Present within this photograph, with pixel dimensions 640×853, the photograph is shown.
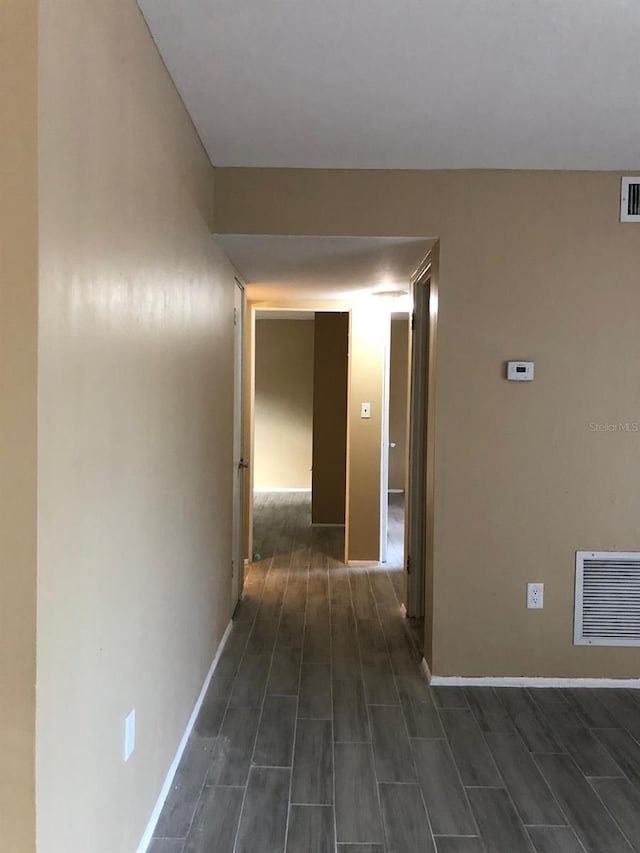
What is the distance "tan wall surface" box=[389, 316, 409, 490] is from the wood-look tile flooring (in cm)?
554

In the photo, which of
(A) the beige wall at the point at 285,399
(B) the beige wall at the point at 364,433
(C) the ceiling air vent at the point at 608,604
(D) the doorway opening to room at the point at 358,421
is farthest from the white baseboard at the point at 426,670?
(A) the beige wall at the point at 285,399

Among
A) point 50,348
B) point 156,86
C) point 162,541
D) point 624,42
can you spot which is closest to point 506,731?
point 162,541

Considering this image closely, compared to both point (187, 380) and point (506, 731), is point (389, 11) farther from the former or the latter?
point (506, 731)

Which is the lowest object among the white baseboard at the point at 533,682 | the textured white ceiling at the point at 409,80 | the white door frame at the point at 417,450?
the white baseboard at the point at 533,682

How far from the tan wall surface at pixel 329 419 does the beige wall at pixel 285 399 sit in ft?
7.57

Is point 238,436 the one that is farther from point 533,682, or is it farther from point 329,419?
point 329,419

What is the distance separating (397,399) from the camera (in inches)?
347

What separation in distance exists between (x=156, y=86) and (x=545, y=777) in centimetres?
272

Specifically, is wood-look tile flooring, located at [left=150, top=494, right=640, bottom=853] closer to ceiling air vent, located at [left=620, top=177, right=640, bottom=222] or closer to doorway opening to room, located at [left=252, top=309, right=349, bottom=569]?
doorway opening to room, located at [left=252, top=309, right=349, bottom=569]

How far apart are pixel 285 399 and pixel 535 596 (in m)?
6.23

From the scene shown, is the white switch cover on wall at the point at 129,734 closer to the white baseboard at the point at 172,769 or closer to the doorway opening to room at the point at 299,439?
the white baseboard at the point at 172,769

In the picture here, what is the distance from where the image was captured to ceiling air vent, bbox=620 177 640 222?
9.29 ft

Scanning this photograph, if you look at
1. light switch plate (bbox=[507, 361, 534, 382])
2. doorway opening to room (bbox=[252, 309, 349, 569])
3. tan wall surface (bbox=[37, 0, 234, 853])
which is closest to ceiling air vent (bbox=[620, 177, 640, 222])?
light switch plate (bbox=[507, 361, 534, 382])

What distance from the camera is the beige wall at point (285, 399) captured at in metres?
8.73
